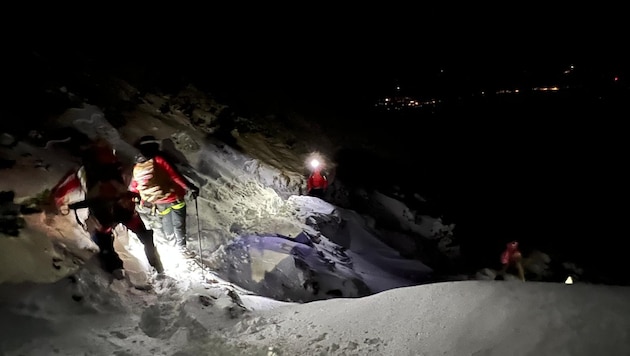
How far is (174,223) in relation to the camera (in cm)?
719

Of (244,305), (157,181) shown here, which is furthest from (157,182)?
(244,305)

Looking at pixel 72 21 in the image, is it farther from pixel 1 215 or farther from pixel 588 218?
pixel 588 218

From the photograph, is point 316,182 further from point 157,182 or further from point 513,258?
point 157,182

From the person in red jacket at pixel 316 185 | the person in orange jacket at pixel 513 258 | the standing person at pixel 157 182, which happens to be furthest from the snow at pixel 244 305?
the person in orange jacket at pixel 513 258

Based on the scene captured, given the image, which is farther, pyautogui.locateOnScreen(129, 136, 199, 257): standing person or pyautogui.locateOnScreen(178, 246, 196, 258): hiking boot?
pyautogui.locateOnScreen(178, 246, 196, 258): hiking boot

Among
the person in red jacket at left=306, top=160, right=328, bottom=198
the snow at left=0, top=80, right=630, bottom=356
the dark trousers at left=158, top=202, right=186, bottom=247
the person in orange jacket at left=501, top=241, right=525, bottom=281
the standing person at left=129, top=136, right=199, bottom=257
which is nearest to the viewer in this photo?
the snow at left=0, top=80, right=630, bottom=356

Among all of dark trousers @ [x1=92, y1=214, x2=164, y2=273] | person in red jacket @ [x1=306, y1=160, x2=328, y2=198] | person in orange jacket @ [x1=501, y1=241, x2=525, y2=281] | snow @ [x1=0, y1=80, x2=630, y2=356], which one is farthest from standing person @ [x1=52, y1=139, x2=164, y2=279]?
person in orange jacket @ [x1=501, y1=241, x2=525, y2=281]

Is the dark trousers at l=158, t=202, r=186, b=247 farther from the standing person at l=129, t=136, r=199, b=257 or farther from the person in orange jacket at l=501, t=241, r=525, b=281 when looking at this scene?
the person in orange jacket at l=501, t=241, r=525, b=281

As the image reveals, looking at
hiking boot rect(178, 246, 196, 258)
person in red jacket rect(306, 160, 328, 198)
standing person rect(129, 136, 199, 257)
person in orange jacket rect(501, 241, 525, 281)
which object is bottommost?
person in orange jacket rect(501, 241, 525, 281)

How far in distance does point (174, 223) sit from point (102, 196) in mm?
1889

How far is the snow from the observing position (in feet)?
12.0

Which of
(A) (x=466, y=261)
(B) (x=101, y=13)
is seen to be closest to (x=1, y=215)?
(A) (x=466, y=261)

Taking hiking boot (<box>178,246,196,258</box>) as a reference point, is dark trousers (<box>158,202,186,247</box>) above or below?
above

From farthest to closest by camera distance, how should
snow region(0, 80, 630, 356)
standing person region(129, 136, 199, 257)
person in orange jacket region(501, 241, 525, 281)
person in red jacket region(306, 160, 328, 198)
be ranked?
person in red jacket region(306, 160, 328, 198), person in orange jacket region(501, 241, 525, 281), standing person region(129, 136, 199, 257), snow region(0, 80, 630, 356)
